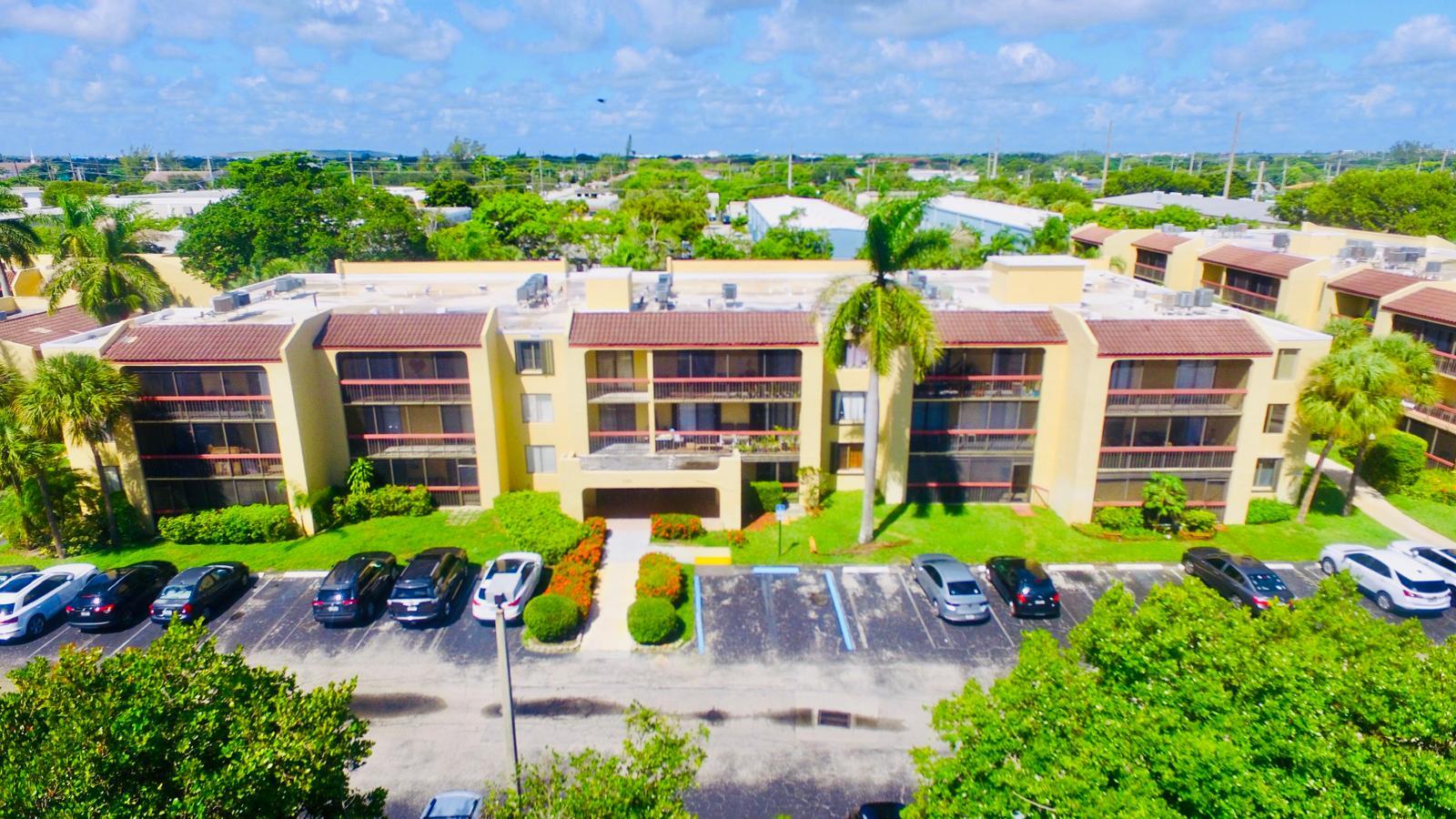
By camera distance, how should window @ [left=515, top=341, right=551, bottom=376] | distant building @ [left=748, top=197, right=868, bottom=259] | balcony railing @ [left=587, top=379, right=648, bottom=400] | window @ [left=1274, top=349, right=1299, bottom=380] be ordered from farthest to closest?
distant building @ [left=748, top=197, right=868, bottom=259]
window @ [left=515, top=341, right=551, bottom=376]
balcony railing @ [left=587, top=379, right=648, bottom=400]
window @ [left=1274, top=349, right=1299, bottom=380]

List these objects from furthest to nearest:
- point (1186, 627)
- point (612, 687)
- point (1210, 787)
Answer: point (612, 687) → point (1186, 627) → point (1210, 787)

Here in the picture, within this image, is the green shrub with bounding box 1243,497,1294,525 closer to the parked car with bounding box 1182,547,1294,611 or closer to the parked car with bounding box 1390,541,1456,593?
the parked car with bounding box 1390,541,1456,593

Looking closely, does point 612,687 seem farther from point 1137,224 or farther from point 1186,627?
point 1137,224

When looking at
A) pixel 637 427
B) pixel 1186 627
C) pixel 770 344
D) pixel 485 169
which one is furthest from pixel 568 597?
pixel 485 169

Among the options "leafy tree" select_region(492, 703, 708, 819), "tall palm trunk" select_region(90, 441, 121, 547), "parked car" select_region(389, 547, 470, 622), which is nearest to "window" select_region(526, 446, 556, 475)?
"parked car" select_region(389, 547, 470, 622)

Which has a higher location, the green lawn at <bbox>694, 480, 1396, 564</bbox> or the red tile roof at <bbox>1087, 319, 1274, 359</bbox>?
the red tile roof at <bbox>1087, 319, 1274, 359</bbox>

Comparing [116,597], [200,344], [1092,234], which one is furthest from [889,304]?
[1092,234]
